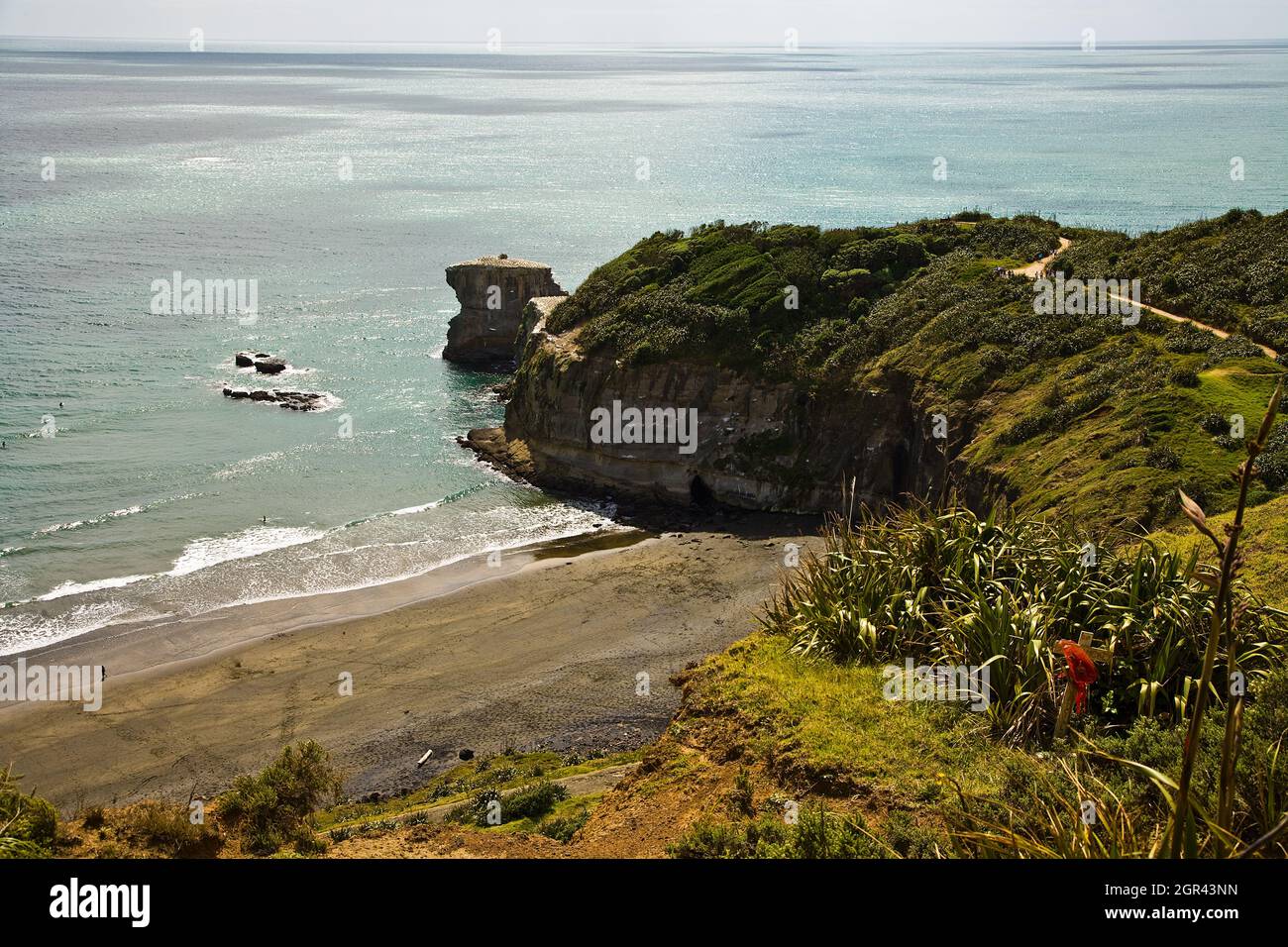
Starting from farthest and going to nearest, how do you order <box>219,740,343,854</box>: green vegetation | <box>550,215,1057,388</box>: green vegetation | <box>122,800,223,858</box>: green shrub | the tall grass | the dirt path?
<box>550,215,1057,388</box>: green vegetation < the dirt path < <box>219,740,343,854</box>: green vegetation < <box>122,800,223,858</box>: green shrub < the tall grass

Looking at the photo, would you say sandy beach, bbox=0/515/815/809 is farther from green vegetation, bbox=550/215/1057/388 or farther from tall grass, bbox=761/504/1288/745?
tall grass, bbox=761/504/1288/745

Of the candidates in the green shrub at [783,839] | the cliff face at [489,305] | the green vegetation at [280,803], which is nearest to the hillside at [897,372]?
the cliff face at [489,305]

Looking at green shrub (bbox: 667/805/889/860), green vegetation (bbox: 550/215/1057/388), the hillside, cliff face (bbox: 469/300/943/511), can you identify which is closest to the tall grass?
green shrub (bbox: 667/805/889/860)

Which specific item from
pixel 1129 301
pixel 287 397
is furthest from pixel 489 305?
pixel 1129 301

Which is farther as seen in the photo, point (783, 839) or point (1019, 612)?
point (1019, 612)

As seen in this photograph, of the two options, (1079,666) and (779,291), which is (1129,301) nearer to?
(779,291)

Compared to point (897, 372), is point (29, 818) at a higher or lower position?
lower
